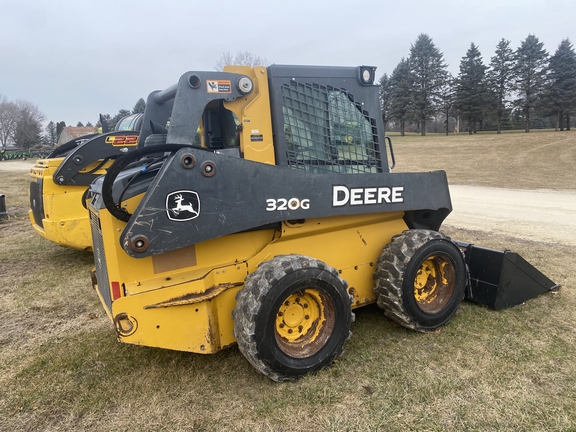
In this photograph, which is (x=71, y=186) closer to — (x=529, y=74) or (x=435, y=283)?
(x=435, y=283)

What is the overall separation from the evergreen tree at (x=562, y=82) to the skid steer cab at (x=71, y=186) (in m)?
48.7

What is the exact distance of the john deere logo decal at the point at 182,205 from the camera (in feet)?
9.25

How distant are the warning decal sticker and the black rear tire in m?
2.05

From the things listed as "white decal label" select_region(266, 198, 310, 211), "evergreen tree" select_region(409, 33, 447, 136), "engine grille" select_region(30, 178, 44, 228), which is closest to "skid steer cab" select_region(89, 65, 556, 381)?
"white decal label" select_region(266, 198, 310, 211)

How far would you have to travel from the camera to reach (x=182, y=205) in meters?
2.86

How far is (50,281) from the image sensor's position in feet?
19.9

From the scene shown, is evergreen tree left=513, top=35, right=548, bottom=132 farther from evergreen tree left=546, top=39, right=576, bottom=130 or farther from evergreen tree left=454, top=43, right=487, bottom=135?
evergreen tree left=454, top=43, right=487, bottom=135

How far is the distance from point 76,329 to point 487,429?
3888mm

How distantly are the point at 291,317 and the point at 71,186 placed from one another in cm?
498

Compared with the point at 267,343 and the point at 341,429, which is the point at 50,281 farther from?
the point at 341,429

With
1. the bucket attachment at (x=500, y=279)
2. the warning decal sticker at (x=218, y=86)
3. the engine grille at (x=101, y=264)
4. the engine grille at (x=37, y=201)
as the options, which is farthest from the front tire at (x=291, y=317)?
the engine grille at (x=37, y=201)

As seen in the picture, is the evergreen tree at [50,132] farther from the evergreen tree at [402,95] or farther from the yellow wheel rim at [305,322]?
the yellow wheel rim at [305,322]

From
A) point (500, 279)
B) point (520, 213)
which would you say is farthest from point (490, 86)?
point (500, 279)

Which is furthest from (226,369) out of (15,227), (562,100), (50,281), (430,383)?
(562,100)
